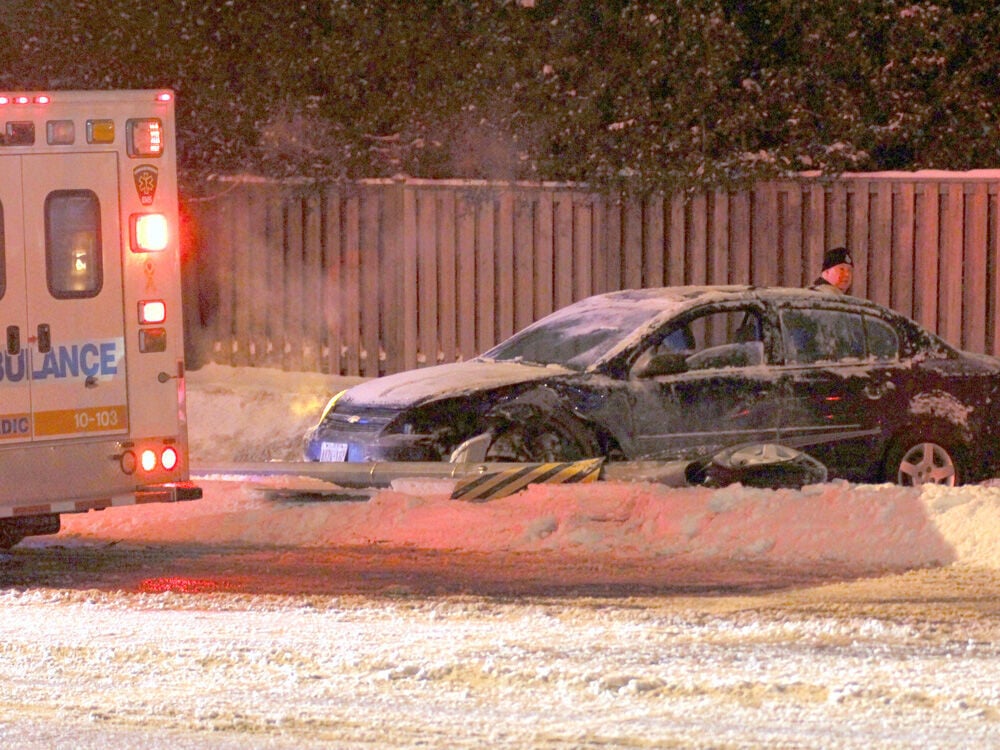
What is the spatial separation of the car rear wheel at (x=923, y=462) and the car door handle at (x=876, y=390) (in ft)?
1.14

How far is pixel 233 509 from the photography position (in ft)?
38.3

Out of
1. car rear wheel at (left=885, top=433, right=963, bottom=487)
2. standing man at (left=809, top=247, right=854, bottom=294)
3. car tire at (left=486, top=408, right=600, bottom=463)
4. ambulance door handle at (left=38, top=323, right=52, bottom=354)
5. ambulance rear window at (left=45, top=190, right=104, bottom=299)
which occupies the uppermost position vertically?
ambulance rear window at (left=45, top=190, right=104, bottom=299)

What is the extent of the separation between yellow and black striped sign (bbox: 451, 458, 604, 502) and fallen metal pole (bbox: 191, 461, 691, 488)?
3cm

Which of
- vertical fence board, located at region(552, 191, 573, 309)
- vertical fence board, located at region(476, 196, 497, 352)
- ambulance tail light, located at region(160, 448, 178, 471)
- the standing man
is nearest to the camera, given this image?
ambulance tail light, located at region(160, 448, 178, 471)

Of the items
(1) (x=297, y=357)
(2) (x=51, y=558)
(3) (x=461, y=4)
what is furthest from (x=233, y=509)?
(3) (x=461, y=4)

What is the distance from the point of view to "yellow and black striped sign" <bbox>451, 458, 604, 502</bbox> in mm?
11008

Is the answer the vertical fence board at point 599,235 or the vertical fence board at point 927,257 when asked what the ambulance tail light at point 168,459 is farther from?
the vertical fence board at point 927,257

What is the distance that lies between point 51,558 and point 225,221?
8.58 m

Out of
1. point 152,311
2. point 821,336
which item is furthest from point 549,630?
point 821,336

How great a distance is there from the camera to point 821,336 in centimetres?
1205

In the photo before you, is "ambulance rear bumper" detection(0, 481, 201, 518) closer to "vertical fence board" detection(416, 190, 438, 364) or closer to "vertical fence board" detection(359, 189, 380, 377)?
"vertical fence board" detection(416, 190, 438, 364)

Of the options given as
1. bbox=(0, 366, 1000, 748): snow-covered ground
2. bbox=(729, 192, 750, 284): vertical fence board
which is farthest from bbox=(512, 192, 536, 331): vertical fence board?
bbox=(0, 366, 1000, 748): snow-covered ground

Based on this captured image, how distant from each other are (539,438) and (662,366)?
0.96 metres

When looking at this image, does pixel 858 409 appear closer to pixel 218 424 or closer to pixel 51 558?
pixel 51 558
